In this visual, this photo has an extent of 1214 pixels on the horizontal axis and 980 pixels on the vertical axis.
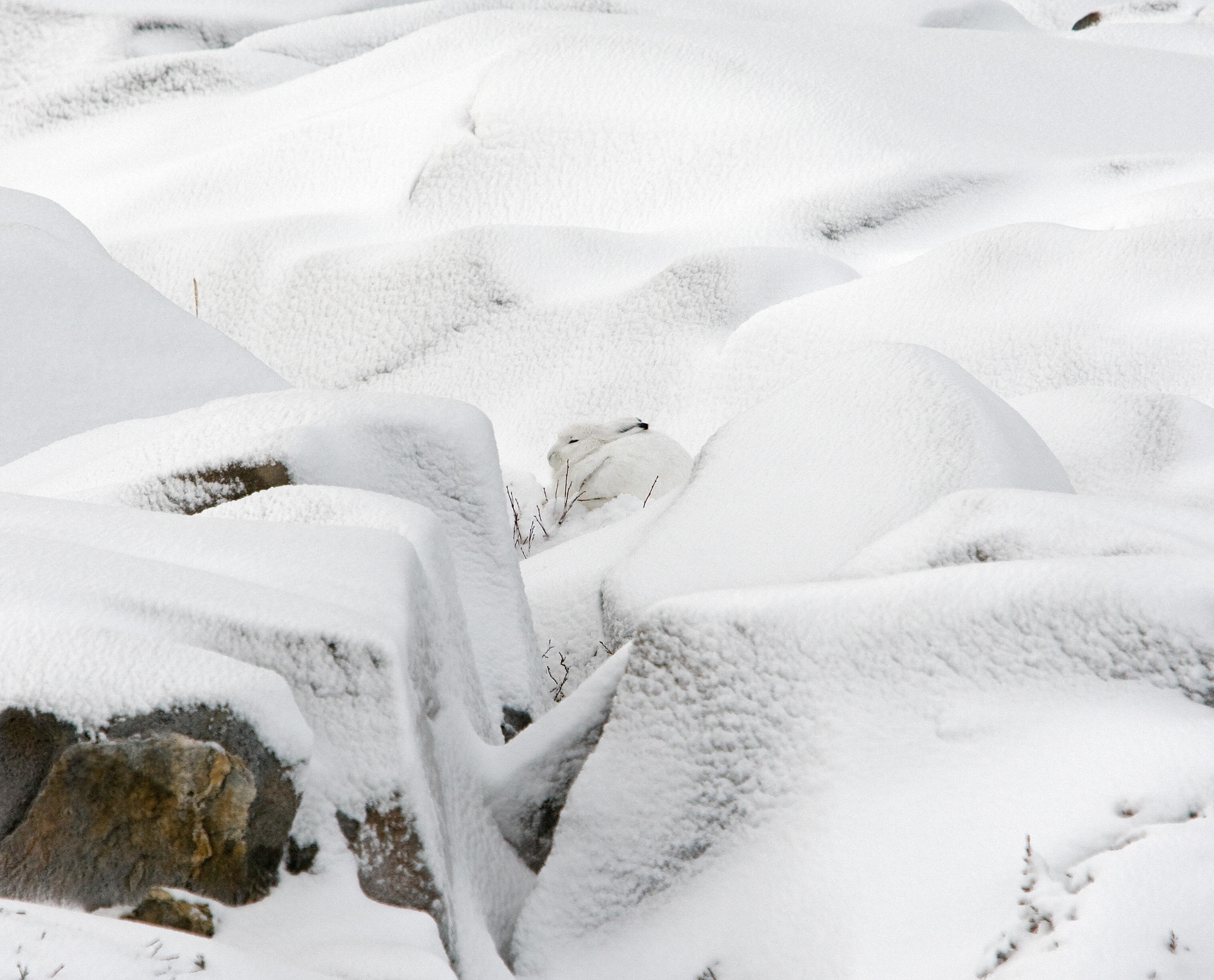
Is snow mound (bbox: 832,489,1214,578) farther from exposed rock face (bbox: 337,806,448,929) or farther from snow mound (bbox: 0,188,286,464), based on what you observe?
snow mound (bbox: 0,188,286,464)

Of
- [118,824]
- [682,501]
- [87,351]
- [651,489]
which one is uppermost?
[118,824]

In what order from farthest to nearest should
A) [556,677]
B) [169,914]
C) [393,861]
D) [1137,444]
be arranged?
[1137,444] < [556,677] < [393,861] < [169,914]

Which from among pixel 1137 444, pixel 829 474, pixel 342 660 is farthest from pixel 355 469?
pixel 1137 444

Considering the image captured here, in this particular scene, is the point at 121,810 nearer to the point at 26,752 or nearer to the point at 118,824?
the point at 118,824

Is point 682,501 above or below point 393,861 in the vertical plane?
below

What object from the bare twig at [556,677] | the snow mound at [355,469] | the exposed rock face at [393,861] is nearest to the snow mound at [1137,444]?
the bare twig at [556,677]

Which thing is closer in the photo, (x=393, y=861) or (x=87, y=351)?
(x=393, y=861)

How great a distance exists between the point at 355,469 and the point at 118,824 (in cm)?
96

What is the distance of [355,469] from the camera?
1966 mm

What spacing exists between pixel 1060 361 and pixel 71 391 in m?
2.57

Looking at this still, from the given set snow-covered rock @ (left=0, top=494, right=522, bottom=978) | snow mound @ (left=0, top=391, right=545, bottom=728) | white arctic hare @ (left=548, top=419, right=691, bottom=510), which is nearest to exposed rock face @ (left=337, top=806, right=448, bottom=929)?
snow-covered rock @ (left=0, top=494, right=522, bottom=978)

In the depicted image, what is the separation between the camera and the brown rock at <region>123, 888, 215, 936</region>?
3.29 feet

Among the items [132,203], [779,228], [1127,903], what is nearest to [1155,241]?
[779,228]

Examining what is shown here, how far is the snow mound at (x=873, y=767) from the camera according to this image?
1.09 meters
